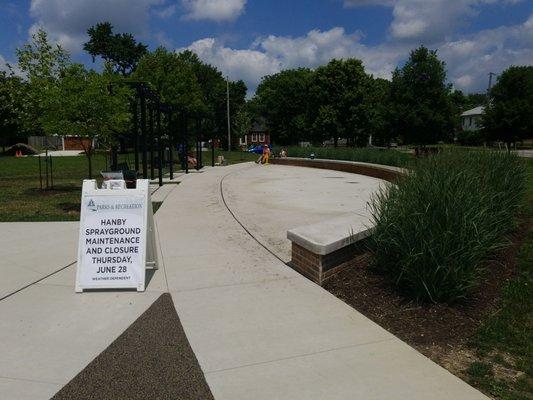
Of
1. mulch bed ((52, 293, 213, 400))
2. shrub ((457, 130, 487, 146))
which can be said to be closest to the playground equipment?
mulch bed ((52, 293, 213, 400))

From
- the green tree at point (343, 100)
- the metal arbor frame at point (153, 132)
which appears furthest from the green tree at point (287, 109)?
the metal arbor frame at point (153, 132)

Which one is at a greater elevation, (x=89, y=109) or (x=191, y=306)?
(x=89, y=109)

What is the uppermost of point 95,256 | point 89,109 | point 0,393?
point 89,109

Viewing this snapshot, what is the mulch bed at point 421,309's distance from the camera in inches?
161

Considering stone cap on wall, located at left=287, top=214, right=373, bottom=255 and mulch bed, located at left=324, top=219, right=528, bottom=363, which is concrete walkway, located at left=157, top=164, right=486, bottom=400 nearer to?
mulch bed, located at left=324, top=219, right=528, bottom=363

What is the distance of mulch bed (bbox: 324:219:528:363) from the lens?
4.09 meters

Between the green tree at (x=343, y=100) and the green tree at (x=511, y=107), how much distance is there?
489 inches

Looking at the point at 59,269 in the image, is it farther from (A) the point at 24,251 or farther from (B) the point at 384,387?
(B) the point at 384,387

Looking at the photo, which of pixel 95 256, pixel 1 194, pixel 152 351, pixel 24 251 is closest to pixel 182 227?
pixel 24 251

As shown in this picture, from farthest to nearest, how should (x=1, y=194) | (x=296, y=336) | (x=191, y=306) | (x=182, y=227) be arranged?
(x=1, y=194) → (x=182, y=227) → (x=191, y=306) → (x=296, y=336)

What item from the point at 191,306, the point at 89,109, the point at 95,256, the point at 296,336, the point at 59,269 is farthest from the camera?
the point at 89,109

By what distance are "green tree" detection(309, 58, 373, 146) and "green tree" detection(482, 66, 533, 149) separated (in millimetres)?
12414

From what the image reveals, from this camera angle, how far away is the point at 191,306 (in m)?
4.82

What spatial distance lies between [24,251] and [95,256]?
239 cm
